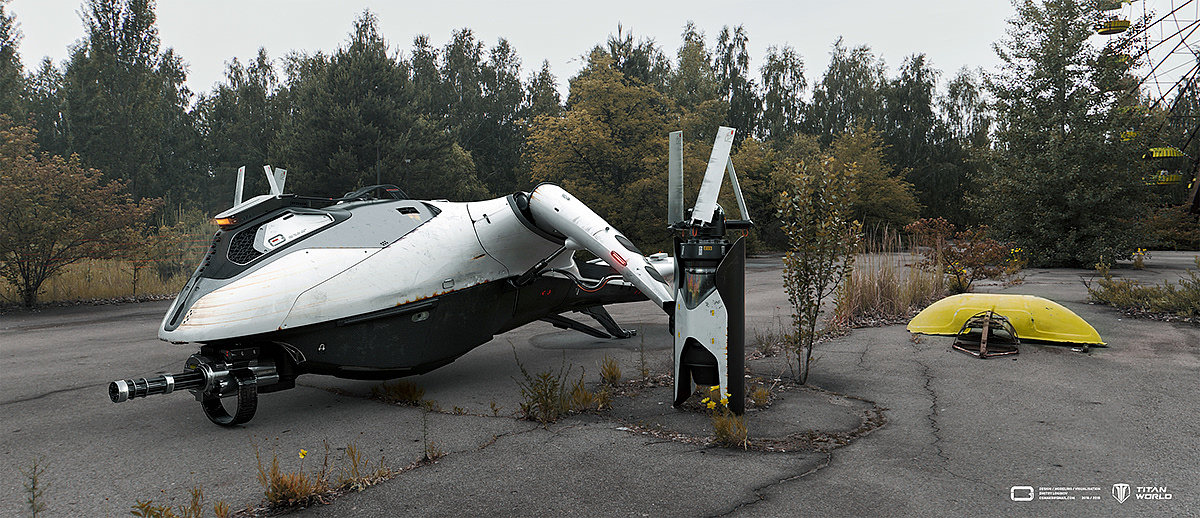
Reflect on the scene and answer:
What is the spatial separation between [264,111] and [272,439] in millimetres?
42057

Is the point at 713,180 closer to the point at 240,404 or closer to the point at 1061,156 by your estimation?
the point at 240,404

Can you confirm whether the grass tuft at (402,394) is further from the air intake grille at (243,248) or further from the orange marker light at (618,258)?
the orange marker light at (618,258)

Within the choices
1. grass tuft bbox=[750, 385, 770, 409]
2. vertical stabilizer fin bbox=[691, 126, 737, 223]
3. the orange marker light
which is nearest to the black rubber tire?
the orange marker light

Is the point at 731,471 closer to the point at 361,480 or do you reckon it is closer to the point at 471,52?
the point at 361,480

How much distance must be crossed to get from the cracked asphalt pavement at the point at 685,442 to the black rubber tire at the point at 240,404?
0.09 metres

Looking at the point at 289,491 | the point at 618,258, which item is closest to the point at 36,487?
the point at 289,491

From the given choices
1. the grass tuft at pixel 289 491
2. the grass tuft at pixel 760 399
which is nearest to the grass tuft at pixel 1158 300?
the grass tuft at pixel 760 399

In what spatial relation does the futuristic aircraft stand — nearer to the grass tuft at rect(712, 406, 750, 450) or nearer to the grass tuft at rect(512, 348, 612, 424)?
the grass tuft at rect(712, 406, 750, 450)

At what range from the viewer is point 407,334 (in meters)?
5.19

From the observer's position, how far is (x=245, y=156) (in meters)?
38.3

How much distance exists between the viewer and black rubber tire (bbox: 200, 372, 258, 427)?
181 inches

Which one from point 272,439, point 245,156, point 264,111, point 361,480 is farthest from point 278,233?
point 264,111

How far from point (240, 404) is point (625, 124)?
21.3 meters

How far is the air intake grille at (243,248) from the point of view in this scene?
4871mm
